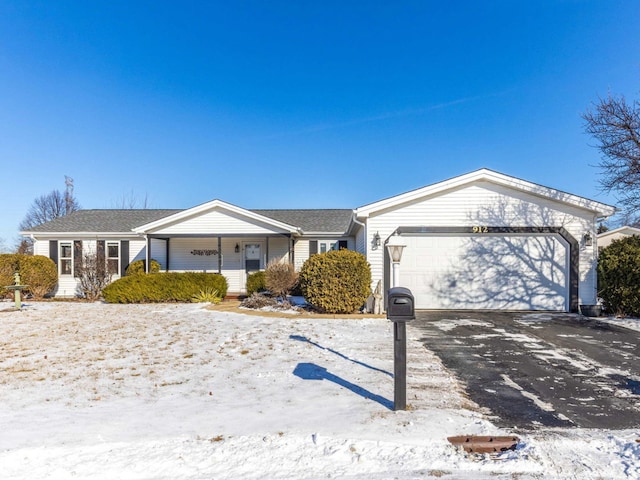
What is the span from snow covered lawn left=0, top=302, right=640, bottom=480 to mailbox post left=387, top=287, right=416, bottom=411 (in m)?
0.17

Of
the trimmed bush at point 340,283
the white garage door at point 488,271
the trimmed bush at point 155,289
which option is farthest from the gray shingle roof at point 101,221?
the white garage door at point 488,271

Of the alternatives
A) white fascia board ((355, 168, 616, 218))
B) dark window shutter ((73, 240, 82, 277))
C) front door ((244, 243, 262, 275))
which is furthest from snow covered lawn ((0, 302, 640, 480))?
front door ((244, 243, 262, 275))

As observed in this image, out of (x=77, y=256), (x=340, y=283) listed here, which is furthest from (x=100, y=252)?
Result: (x=340, y=283)

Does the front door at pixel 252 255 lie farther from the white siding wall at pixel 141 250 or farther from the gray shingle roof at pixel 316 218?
the white siding wall at pixel 141 250

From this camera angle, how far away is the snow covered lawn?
2.56 m

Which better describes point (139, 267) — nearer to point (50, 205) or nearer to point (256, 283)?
point (256, 283)

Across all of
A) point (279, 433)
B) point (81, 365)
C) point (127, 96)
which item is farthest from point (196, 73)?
point (279, 433)

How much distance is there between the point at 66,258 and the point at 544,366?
17974 millimetres

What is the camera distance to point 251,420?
11.0 feet

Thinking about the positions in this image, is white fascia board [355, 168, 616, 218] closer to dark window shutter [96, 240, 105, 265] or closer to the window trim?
dark window shutter [96, 240, 105, 265]

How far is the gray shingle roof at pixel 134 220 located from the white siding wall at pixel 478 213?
452 centimetres

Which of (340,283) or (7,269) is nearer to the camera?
(340,283)

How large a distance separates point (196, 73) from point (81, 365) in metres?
13.2

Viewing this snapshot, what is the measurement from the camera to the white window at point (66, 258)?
15492 millimetres
